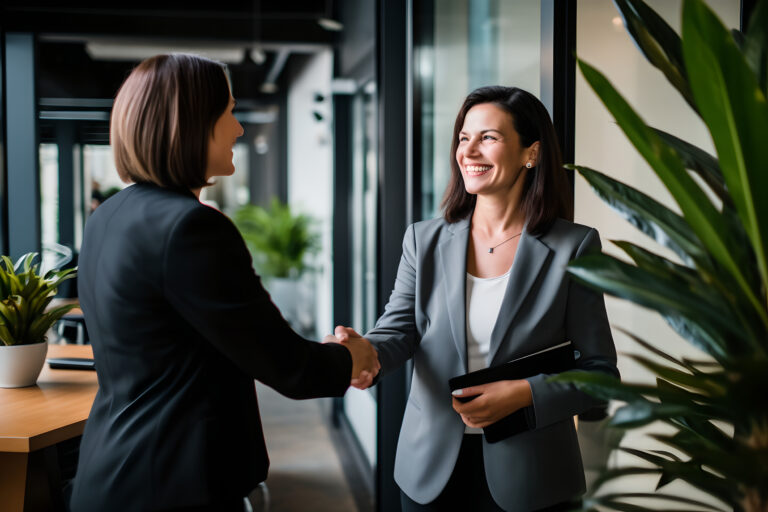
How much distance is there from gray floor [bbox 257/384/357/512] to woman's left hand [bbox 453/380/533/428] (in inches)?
98.0

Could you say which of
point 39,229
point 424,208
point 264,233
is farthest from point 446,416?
point 264,233

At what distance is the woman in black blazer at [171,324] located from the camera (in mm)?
1203

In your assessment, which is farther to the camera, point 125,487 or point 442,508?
point 442,508

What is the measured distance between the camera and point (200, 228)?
1201 millimetres

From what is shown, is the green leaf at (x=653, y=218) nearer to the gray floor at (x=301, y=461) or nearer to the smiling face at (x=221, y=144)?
the smiling face at (x=221, y=144)

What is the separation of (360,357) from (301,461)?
318 centimetres

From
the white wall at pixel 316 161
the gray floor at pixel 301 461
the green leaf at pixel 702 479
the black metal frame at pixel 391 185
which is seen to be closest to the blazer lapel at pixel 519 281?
the green leaf at pixel 702 479

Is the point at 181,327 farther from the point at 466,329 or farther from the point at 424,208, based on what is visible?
the point at 424,208

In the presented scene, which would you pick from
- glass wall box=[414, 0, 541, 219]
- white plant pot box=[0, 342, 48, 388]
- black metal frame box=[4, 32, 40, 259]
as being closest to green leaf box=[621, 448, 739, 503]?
glass wall box=[414, 0, 541, 219]

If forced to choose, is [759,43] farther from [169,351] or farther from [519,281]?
[169,351]

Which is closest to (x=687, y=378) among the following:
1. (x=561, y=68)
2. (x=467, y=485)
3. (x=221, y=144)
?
(x=467, y=485)

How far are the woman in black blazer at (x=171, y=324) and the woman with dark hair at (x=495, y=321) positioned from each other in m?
0.45

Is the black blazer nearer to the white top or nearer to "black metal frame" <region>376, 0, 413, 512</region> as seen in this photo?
the white top

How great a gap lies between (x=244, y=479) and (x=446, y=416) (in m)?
0.54
